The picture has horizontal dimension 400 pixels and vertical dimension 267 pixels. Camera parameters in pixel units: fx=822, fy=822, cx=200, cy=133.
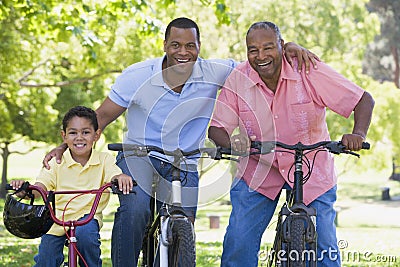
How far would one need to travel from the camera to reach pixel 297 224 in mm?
4449

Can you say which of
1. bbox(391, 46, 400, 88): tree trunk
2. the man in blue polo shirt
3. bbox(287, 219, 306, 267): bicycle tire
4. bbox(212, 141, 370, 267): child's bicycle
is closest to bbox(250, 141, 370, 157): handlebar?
bbox(212, 141, 370, 267): child's bicycle

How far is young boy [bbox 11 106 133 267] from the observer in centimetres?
515

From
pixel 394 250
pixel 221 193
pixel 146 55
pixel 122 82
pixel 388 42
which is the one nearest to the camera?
pixel 221 193

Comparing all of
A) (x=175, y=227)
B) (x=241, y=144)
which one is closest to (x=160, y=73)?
(x=241, y=144)

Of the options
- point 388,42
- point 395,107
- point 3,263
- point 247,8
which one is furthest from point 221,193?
point 388,42

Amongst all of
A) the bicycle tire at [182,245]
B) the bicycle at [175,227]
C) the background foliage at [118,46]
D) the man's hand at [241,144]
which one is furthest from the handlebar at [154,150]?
the background foliage at [118,46]

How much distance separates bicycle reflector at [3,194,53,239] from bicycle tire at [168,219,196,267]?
71 cm

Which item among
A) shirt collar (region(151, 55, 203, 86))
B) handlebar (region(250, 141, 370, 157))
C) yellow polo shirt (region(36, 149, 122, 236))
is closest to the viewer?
handlebar (region(250, 141, 370, 157))

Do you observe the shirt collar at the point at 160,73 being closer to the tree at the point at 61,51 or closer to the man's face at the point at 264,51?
the man's face at the point at 264,51

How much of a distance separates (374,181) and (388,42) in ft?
30.8

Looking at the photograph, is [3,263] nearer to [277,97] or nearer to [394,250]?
[394,250]

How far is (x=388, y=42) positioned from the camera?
148 feet

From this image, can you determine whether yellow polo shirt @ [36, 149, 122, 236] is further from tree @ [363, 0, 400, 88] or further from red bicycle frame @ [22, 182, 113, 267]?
tree @ [363, 0, 400, 88]

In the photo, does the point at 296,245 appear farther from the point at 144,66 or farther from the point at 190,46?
the point at 144,66
